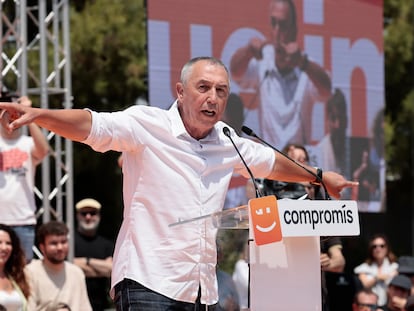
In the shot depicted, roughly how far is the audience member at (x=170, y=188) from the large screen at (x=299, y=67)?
204 inches

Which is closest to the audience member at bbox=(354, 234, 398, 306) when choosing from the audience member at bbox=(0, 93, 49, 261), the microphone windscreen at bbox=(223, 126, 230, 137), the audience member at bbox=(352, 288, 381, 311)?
the audience member at bbox=(352, 288, 381, 311)

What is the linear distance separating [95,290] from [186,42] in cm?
266

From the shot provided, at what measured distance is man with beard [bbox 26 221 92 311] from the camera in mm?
6879

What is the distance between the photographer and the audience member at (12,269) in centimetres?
629

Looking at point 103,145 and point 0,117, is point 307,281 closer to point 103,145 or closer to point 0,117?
point 103,145

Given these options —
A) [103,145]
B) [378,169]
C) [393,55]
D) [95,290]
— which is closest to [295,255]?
[103,145]

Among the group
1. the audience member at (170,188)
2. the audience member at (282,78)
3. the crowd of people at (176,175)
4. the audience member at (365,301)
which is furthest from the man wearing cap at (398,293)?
the audience member at (170,188)

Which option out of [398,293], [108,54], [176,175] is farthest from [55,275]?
[108,54]

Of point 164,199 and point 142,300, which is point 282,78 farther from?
point 142,300

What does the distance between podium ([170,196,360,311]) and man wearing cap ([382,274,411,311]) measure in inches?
179

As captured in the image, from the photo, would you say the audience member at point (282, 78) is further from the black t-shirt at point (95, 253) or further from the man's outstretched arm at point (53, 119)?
the man's outstretched arm at point (53, 119)

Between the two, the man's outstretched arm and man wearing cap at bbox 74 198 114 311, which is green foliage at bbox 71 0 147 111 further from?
the man's outstretched arm

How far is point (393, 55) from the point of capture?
17.2 metres

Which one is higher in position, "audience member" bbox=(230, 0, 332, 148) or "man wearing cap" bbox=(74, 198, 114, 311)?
"audience member" bbox=(230, 0, 332, 148)
